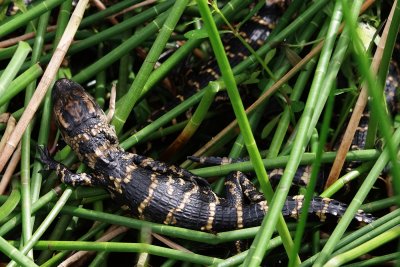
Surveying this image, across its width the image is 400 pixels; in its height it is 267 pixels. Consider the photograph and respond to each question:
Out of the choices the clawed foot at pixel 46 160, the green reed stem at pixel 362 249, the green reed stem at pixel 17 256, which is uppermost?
the clawed foot at pixel 46 160

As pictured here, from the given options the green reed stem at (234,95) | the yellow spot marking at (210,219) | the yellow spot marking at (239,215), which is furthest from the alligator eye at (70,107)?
the green reed stem at (234,95)

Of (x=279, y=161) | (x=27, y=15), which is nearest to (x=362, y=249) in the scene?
(x=279, y=161)

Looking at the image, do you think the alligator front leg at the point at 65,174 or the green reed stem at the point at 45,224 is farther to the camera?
the alligator front leg at the point at 65,174

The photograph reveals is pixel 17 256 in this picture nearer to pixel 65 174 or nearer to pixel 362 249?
pixel 65 174

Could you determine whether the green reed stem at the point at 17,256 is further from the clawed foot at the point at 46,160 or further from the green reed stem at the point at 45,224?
the clawed foot at the point at 46,160

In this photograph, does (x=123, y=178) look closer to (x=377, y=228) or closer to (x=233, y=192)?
(x=233, y=192)

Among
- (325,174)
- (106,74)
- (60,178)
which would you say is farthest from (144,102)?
(325,174)

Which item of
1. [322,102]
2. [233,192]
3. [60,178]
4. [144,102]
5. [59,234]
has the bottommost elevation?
[59,234]

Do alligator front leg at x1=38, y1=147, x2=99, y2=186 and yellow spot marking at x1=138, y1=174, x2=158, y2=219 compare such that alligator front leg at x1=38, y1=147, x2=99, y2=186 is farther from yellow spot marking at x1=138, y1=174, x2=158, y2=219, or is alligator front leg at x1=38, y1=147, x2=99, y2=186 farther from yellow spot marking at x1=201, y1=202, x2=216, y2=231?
yellow spot marking at x1=201, y1=202, x2=216, y2=231
